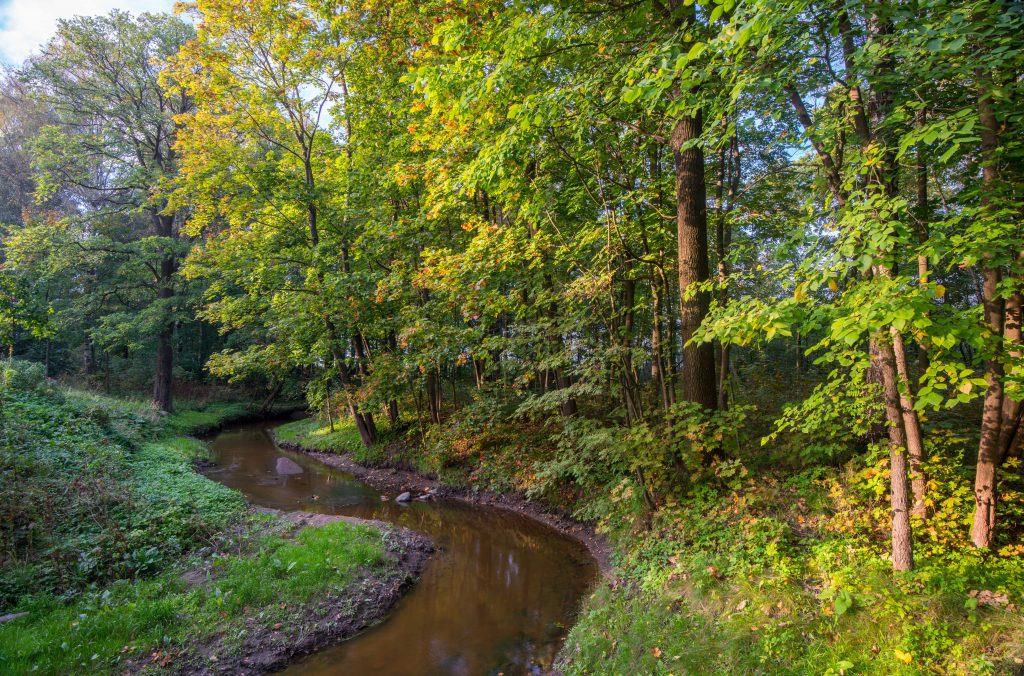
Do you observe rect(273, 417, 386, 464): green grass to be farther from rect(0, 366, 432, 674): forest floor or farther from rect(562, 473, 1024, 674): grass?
rect(562, 473, 1024, 674): grass

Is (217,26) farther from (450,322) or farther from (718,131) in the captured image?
(718,131)

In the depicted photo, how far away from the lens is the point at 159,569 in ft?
23.4

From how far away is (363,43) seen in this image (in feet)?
42.9

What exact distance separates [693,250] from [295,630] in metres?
7.10

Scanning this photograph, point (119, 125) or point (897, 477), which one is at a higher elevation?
point (119, 125)

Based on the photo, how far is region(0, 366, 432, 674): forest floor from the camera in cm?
562

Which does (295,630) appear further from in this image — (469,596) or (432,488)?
(432,488)

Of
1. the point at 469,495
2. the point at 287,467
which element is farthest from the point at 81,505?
the point at 287,467

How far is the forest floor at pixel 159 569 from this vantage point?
5621mm

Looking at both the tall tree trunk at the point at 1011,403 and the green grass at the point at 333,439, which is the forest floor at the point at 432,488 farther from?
the tall tree trunk at the point at 1011,403

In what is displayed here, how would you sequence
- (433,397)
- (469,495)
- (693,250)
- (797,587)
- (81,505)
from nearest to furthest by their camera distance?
(797,587)
(693,250)
(81,505)
(469,495)
(433,397)

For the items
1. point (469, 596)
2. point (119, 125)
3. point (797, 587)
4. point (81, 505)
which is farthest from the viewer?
point (119, 125)

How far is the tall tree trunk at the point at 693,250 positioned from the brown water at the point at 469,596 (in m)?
3.36

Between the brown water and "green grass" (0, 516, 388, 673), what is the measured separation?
102cm
